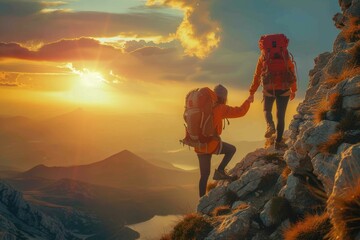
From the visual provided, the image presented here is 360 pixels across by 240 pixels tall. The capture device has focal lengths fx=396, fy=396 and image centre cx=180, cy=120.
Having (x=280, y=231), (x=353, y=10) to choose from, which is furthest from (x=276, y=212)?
(x=353, y=10)

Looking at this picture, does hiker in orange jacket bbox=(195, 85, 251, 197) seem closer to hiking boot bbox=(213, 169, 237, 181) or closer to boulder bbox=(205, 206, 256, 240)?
hiking boot bbox=(213, 169, 237, 181)

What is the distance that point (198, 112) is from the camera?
16.2 metres

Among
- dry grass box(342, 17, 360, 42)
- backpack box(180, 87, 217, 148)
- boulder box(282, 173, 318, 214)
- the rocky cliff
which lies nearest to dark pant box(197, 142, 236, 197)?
backpack box(180, 87, 217, 148)

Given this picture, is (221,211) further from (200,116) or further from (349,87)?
(349,87)

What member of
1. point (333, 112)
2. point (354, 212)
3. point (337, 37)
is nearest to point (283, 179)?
point (333, 112)

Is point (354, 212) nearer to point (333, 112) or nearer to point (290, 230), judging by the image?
point (290, 230)

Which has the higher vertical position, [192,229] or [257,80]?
[257,80]

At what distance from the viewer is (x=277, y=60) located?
59.3 feet

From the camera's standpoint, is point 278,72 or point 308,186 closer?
point 308,186

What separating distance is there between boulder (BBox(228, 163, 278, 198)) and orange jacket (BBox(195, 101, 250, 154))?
1737mm

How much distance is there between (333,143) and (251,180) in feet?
18.6

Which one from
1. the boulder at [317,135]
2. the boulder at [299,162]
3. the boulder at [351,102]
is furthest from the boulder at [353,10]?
the boulder at [299,162]

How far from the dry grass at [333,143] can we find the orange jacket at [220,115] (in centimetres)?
526

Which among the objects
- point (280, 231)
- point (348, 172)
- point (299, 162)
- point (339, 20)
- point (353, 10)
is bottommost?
point (280, 231)
